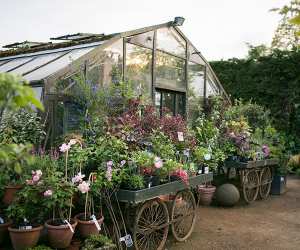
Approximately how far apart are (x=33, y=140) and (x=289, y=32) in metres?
12.5

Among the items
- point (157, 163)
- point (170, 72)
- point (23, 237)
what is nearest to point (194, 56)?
point (170, 72)

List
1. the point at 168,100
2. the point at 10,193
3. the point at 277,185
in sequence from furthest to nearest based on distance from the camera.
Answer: the point at 168,100
the point at 277,185
the point at 10,193

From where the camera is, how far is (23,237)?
3305mm

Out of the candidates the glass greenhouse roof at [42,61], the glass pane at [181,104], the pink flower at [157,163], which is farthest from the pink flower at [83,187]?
the glass pane at [181,104]

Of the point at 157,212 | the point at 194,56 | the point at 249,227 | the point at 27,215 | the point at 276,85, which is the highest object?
the point at 194,56

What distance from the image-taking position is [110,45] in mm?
6645

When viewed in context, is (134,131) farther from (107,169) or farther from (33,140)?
(33,140)

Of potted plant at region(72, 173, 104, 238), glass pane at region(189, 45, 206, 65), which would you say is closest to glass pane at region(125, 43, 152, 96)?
glass pane at region(189, 45, 206, 65)

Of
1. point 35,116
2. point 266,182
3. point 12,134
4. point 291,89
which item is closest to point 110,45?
point 35,116

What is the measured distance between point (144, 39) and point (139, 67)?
0.60 meters

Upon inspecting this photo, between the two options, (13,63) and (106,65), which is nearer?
(106,65)

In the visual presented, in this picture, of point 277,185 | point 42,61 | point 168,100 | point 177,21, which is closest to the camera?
point 42,61

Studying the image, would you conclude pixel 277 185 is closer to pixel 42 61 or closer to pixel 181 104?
pixel 181 104

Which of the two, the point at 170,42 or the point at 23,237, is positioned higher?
the point at 170,42
